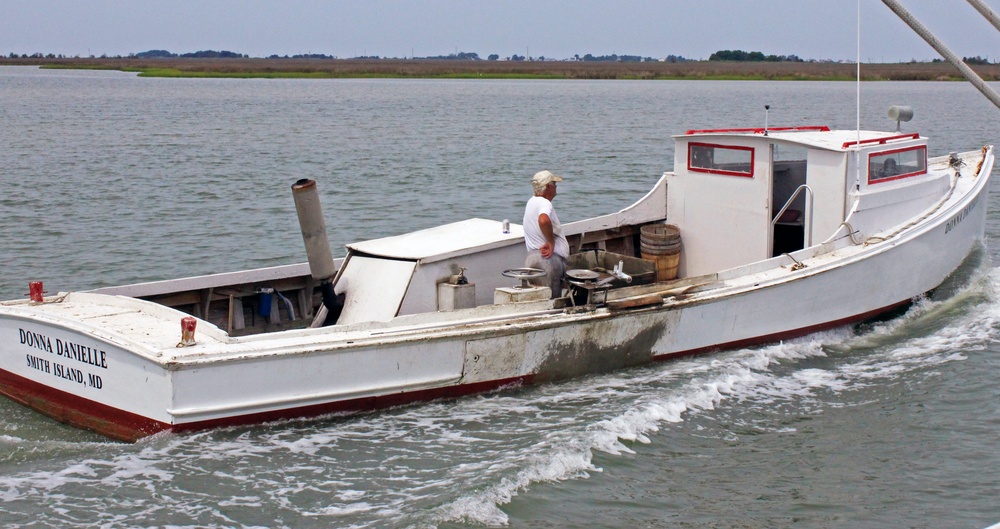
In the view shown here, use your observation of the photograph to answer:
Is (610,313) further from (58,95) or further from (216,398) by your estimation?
(58,95)

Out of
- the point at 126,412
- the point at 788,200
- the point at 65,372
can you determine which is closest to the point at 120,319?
the point at 65,372

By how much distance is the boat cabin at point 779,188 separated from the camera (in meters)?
11.4

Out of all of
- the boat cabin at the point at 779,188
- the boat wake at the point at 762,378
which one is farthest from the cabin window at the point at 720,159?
the boat wake at the point at 762,378

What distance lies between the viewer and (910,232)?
1162cm

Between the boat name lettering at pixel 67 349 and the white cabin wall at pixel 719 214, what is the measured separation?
680 centimetres

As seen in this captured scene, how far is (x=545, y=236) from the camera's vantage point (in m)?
9.81

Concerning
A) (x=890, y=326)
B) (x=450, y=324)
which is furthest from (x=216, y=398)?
(x=890, y=326)

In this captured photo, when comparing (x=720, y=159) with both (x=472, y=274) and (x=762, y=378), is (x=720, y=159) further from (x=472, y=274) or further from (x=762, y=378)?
(x=472, y=274)

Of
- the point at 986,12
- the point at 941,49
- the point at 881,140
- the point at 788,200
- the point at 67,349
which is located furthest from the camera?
the point at 788,200

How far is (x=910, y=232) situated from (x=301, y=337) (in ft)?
23.2

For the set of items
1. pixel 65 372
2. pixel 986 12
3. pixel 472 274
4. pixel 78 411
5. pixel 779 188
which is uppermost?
pixel 986 12

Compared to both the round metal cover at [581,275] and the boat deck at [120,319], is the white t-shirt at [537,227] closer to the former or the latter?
the round metal cover at [581,275]

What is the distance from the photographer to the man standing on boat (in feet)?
32.1

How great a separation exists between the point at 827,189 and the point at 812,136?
852 millimetres
